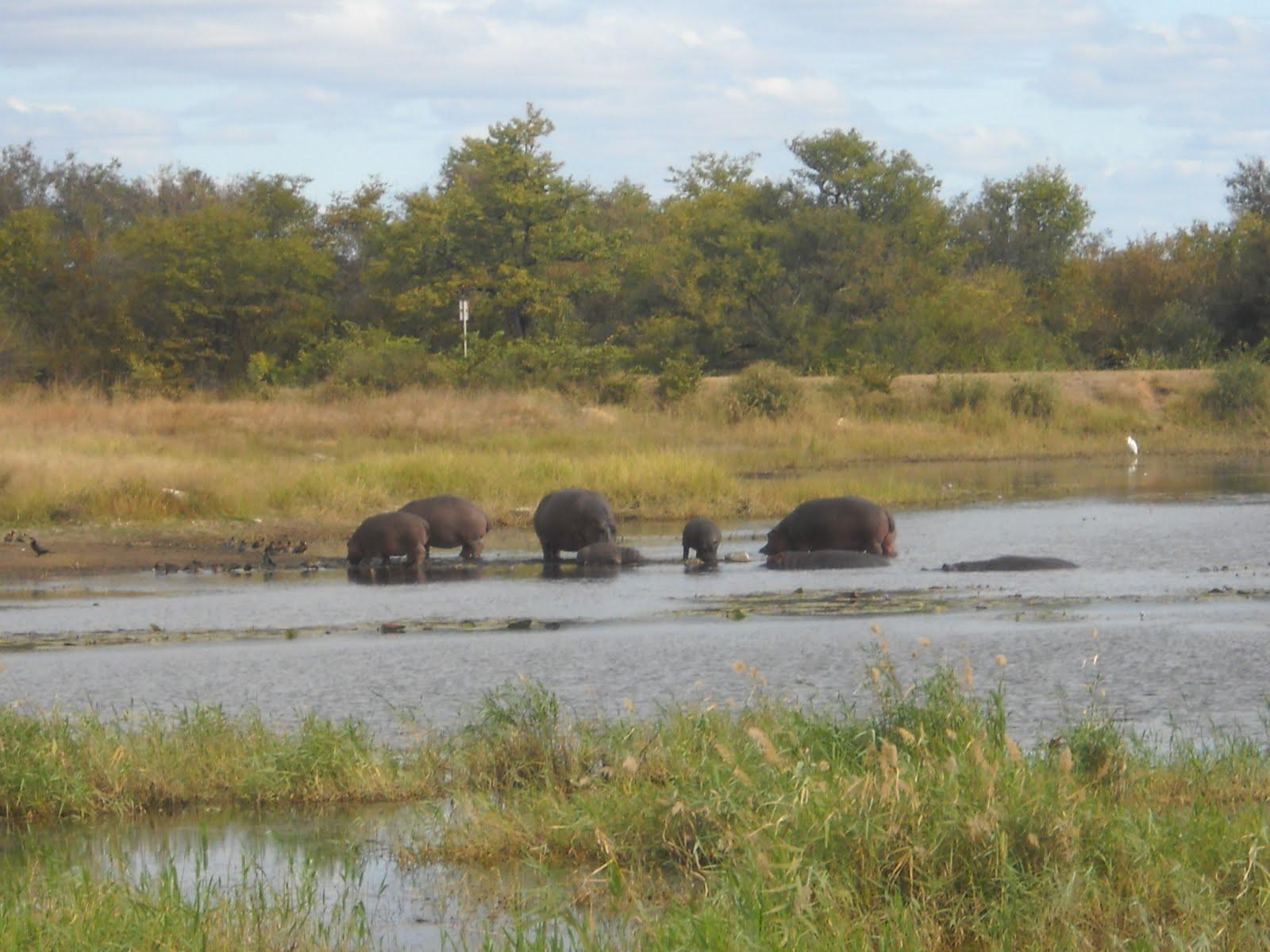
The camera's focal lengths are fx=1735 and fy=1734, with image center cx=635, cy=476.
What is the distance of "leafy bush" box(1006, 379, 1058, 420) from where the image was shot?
39688mm

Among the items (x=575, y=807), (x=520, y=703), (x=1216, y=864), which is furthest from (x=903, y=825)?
(x=520, y=703)

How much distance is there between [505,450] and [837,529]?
10.9m

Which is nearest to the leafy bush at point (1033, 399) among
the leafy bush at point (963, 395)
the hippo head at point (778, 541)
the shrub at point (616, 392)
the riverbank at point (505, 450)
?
the riverbank at point (505, 450)

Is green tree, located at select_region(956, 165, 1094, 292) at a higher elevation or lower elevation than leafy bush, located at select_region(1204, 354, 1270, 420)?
higher

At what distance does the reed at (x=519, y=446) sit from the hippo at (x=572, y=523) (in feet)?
12.7

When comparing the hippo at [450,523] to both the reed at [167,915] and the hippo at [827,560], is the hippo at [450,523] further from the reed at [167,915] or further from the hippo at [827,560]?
the reed at [167,915]

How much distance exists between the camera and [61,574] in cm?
1788

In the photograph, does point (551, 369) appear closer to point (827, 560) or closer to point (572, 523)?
point (572, 523)

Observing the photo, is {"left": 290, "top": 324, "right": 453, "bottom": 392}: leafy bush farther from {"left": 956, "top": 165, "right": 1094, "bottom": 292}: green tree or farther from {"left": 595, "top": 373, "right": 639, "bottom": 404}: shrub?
{"left": 956, "top": 165, "right": 1094, "bottom": 292}: green tree

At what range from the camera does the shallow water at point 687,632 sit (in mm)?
10391

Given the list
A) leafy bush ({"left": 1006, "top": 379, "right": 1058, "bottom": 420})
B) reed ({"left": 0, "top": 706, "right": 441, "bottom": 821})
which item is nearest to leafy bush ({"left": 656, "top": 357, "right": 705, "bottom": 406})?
leafy bush ({"left": 1006, "top": 379, "right": 1058, "bottom": 420})

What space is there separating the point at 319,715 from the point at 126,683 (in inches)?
77.2

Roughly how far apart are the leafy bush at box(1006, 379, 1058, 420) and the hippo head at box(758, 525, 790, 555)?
870 inches

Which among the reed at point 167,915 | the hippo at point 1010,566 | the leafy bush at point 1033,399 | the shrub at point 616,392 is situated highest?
the shrub at point 616,392
